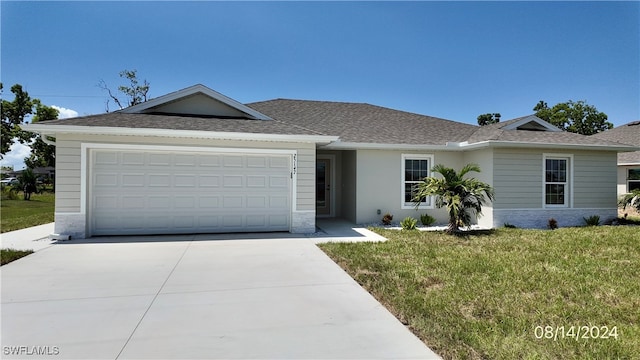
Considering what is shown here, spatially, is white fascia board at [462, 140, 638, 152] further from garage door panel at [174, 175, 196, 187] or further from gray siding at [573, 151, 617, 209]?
garage door panel at [174, 175, 196, 187]

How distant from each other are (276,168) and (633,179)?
17.1 m

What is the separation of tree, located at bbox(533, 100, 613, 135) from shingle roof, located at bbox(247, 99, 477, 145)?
32712 millimetres

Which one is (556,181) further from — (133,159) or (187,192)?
(133,159)

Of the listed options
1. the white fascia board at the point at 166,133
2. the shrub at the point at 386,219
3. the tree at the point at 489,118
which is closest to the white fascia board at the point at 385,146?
the white fascia board at the point at 166,133

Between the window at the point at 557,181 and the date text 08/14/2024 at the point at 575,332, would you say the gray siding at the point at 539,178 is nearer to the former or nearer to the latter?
the window at the point at 557,181

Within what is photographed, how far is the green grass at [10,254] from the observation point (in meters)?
5.71

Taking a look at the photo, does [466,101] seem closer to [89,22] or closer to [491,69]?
[491,69]

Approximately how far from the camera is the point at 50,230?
9.11 meters

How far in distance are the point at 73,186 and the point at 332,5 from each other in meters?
9.42

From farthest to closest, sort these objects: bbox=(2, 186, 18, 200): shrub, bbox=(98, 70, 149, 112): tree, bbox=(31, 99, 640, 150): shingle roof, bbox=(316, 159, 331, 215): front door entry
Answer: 1. bbox=(98, 70, 149, 112): tree
2. bbox=(2, 186, 18, 200): shrub
3. bbox=(316, 159, 331, 215): front door entry
4. bbox=(31, 99, 640, 150): shingle roof

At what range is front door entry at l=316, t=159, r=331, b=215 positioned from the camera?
485 inches

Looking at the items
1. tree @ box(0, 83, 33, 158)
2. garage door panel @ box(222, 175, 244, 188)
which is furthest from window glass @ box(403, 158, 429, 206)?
tree @ box(0, 83, 33, 158)

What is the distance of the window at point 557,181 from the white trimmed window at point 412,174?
13.0 feet

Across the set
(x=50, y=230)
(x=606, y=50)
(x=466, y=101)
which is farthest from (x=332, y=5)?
(x=466, y=101)
